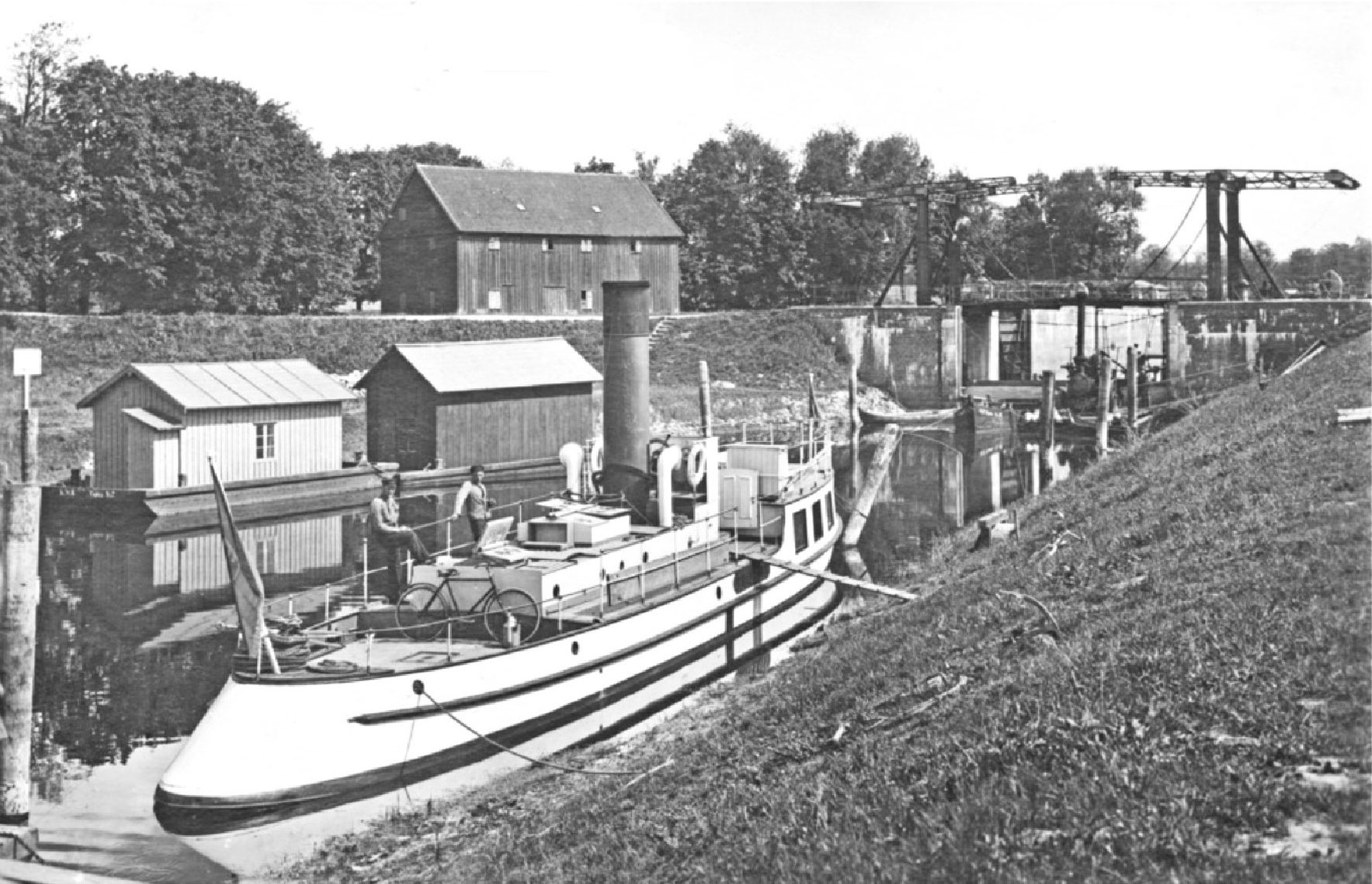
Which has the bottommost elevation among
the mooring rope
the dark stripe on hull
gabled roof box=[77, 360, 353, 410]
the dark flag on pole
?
the dark stripe on hull

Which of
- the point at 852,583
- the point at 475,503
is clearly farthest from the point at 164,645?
the point at 852,583

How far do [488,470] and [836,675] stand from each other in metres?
33.6

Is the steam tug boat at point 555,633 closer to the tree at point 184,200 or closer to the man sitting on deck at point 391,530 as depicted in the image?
the man sitting on deck at point 391,530

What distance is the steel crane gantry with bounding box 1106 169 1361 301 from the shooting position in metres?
60.3

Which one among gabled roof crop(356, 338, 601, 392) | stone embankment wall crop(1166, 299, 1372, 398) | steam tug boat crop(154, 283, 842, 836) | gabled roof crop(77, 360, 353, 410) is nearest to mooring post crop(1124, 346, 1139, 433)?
stone embankment wall crop(1166, 299, 1372, 398)

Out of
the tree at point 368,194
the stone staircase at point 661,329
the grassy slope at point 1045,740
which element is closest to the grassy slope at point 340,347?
the stone staircase at point 661,329

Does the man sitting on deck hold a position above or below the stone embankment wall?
below

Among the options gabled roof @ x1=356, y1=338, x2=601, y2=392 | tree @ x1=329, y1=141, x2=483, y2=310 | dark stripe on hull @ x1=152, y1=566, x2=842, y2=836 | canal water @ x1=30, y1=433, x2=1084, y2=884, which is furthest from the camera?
tree @ x1=329, y1=141, x2=483, y2=310

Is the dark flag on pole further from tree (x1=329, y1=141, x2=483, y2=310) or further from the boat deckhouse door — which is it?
tree (x1=329, y1=141, x2=483, y2=310)

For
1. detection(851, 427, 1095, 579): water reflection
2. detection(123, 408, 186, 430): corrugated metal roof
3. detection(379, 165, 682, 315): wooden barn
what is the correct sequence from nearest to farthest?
detection(851, 427, 1095, 579): water reflection → detection(123, 408, 186, 430): corrugated metal roof → detection(379, 165, 682, 315): wooden barn

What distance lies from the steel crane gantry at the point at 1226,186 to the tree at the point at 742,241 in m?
26.3

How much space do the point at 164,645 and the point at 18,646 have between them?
906 centimetres

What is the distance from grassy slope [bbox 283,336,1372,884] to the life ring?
831 centimetres

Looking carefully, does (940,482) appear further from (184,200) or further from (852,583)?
(184,200)
